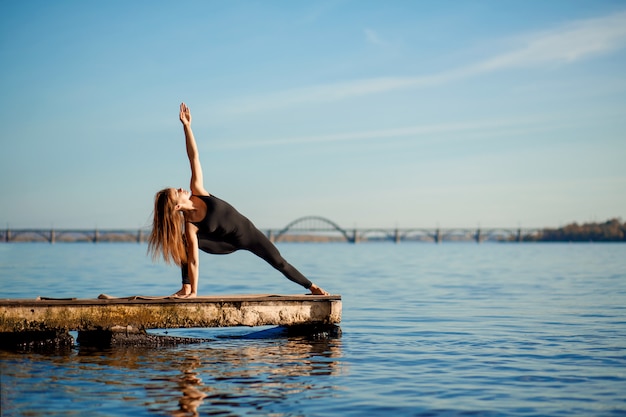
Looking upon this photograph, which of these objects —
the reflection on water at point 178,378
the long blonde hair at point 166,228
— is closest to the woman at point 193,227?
the long blonde hair at point 166,228

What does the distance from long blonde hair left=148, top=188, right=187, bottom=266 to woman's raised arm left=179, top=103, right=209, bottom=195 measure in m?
0.40

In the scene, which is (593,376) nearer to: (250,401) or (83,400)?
(250,401)

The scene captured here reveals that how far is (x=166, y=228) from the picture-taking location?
34.7 feet

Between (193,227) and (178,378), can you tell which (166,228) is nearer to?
(193,227)

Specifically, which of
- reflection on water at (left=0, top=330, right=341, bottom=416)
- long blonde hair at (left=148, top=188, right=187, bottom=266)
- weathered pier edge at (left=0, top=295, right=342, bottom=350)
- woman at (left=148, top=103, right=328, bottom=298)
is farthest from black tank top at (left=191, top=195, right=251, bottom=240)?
reflection on water at (left=0, top=330, right=341, bottom=416)

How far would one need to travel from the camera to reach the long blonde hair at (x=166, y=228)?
1057 centimetres

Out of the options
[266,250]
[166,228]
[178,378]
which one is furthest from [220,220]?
[178,378]

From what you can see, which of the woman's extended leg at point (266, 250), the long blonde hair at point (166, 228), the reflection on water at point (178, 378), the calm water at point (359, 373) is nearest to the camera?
the reflection on water at point (178, 378)

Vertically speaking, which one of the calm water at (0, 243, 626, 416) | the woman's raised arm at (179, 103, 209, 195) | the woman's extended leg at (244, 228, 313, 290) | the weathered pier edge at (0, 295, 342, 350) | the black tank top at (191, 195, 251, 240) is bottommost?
the calm water at (0, 243, 626, 416)

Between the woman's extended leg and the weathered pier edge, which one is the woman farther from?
the weathered pier edge

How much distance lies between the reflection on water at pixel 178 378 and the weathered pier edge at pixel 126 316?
0.30m

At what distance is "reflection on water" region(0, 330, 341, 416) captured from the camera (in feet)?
25.1

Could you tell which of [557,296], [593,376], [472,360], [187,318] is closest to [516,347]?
[472,360]

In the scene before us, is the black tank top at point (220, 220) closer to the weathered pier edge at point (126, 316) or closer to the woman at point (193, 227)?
the woman at point (193, 227)
